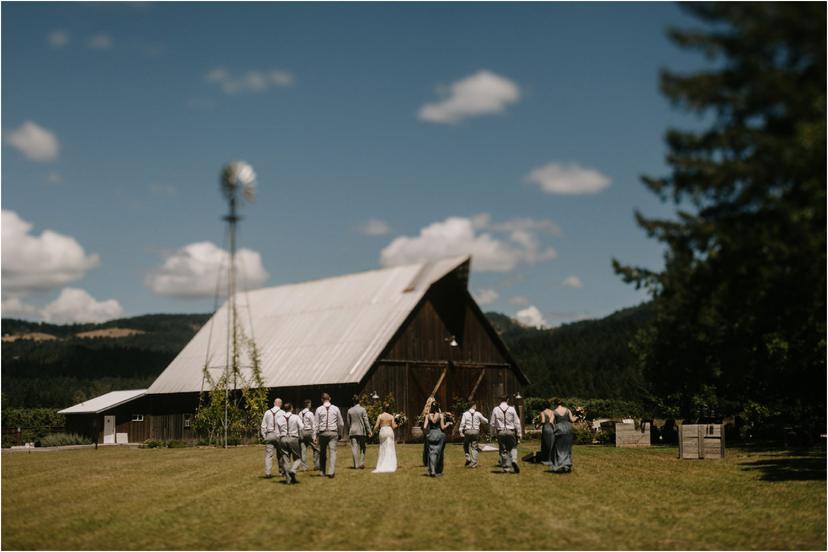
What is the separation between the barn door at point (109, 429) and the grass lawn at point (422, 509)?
3208 centimetres

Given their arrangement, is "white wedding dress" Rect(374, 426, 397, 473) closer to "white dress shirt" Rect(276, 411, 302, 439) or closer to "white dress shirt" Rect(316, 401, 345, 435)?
"white dress shirt" Rect(316, 401, 345, 435)

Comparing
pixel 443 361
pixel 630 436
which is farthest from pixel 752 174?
pixel 443 361

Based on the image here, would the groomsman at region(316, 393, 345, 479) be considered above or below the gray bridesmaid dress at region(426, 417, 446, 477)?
above

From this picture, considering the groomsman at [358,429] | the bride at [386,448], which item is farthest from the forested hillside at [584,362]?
the bride at [386,448]

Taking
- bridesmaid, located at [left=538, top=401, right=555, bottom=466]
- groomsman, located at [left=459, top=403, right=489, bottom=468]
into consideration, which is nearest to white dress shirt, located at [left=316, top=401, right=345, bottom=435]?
groomsman, located at [left=459, top=403, right=489, bottom=468]

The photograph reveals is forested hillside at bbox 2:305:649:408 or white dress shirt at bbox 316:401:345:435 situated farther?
forested hillside at bbox 2:305:649:408

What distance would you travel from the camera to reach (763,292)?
67.1 feet

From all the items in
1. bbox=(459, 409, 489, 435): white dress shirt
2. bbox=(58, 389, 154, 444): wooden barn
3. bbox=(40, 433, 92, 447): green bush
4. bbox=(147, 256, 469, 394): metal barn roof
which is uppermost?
bbox=(147, 256, 469, 394): metal barn roof

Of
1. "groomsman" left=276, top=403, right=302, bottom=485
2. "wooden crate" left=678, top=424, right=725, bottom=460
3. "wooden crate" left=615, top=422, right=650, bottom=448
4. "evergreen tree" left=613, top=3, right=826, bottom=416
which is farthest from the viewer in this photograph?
"wooden crate" left=615, top=422, right=650, bottom=448

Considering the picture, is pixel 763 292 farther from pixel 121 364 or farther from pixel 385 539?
pixel 121 364

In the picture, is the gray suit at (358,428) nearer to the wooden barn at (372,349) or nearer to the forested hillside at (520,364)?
the wooden barn at (372,349)

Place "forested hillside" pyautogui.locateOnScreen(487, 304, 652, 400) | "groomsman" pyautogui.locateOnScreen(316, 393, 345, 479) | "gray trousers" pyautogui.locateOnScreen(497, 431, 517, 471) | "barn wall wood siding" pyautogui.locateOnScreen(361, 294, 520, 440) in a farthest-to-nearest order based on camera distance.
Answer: "forested hillside" pyautogui.locateOnScreen(487, 304, 652, 400), "barn wall wood siding" pyautogui.locateOnScreen(361, 294, 520, 440), "gray trousers" pyautogui.locateOnScreen(497, 431, 517, 471), "groomsman" pyautogui.locateOnScreen(316, 393, 345, 479)

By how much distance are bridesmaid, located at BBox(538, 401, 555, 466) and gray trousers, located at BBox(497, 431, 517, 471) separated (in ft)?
3.91

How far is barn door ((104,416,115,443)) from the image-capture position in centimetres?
5725
